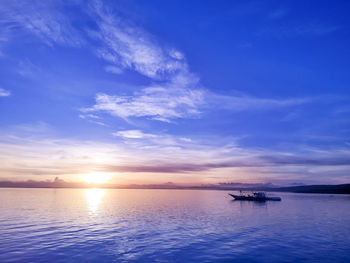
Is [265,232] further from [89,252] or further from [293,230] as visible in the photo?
[89,252]

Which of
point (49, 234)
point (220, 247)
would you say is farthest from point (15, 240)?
point (220, 247)

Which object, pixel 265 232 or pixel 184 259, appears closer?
pixel 184 259

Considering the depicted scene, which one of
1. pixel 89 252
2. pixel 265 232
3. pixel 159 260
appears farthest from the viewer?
pixel 265 232

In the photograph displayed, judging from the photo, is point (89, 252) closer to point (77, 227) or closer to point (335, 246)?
point (77, 227)

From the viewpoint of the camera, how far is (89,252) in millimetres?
28266

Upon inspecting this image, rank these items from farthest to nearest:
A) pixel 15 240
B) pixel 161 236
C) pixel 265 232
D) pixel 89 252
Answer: pixel 265 232, pixel 161 236, pixel 15 240, pixel 89 252

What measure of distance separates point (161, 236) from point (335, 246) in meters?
24.3

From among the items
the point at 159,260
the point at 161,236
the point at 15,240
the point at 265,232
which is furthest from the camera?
→ the point at 265,232

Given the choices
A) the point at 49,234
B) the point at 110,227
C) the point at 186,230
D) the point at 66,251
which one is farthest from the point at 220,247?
the point at 49,234

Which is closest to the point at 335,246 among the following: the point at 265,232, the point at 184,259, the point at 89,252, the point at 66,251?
the point at 265,232

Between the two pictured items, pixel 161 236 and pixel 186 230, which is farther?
pixel 186 230

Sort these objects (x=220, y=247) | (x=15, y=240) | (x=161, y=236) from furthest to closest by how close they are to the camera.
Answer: (x=161, y=236) < (x=15, y=240) < (x=220, y=247)

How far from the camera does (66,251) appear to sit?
2847 cm

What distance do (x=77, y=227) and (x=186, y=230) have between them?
20533mm
